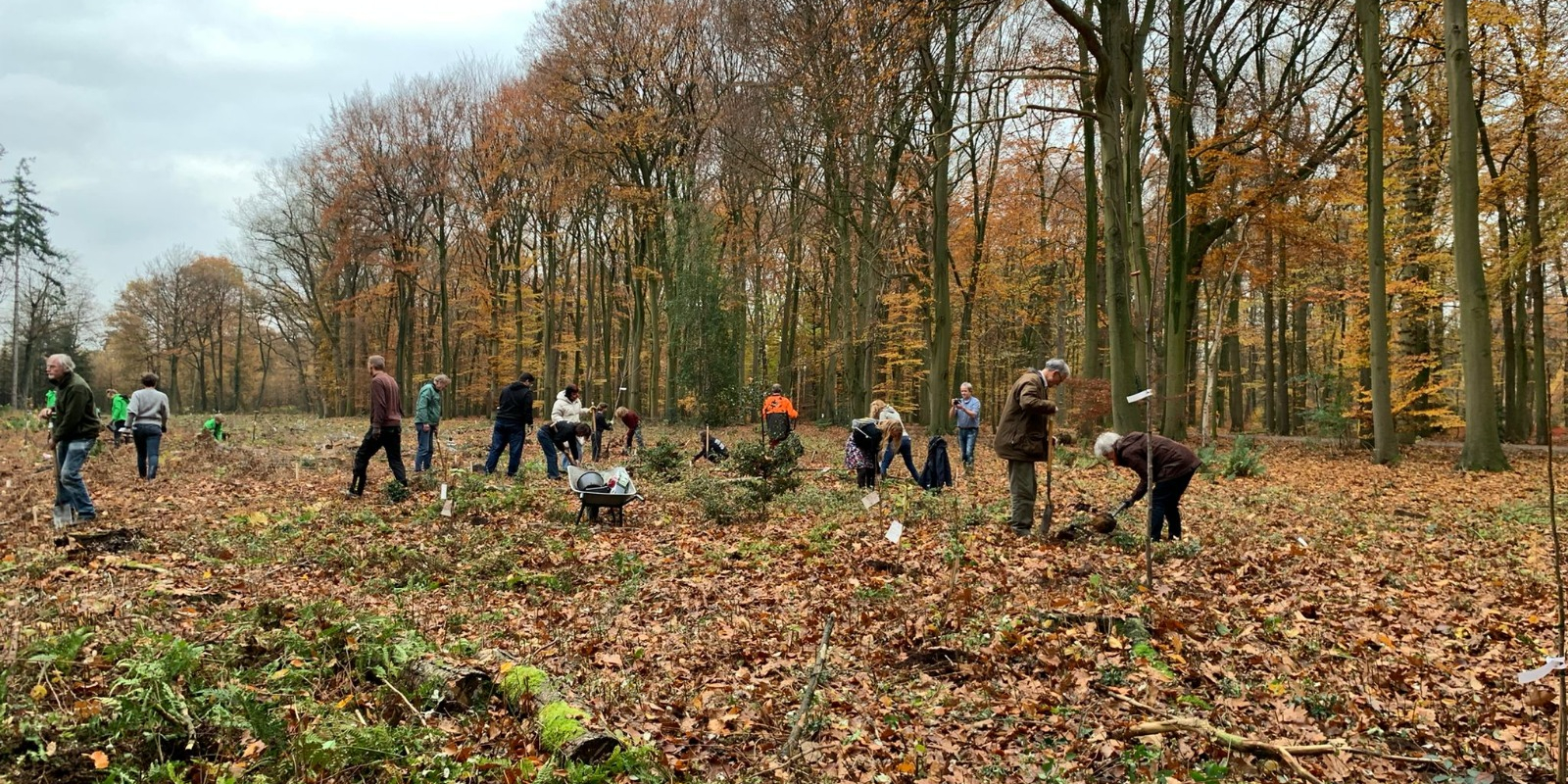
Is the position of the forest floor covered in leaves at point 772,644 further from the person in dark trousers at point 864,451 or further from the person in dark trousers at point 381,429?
the person in dark trousers at point 864,451

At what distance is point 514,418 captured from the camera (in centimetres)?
1212

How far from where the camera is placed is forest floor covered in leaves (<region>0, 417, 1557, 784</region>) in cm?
328

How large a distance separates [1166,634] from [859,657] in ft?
6.31

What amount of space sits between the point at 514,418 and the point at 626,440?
5.14m

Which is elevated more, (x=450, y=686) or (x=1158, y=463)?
(x=1158, y=463)

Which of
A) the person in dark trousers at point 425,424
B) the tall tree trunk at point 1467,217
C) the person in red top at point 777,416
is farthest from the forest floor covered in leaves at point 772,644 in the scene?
the person in red top at point 777,416

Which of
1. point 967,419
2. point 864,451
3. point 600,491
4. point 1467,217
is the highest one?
point 1467,217

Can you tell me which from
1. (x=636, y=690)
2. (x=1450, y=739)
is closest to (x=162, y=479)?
(x=636, y=690)

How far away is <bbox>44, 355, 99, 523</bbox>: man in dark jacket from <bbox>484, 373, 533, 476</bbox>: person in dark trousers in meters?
4.93

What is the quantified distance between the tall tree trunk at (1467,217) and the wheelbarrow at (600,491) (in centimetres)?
1281

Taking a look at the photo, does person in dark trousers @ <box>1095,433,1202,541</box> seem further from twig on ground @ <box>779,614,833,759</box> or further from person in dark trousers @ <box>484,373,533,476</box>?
person in dark trousers @ <box>484,373,533,476</box>

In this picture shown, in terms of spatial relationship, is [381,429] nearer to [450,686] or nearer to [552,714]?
[450,686]

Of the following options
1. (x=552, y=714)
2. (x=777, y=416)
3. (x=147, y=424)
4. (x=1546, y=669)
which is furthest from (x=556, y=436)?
(x=1546, y=669)

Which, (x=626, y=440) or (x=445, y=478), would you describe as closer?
(x=445, y=478)
